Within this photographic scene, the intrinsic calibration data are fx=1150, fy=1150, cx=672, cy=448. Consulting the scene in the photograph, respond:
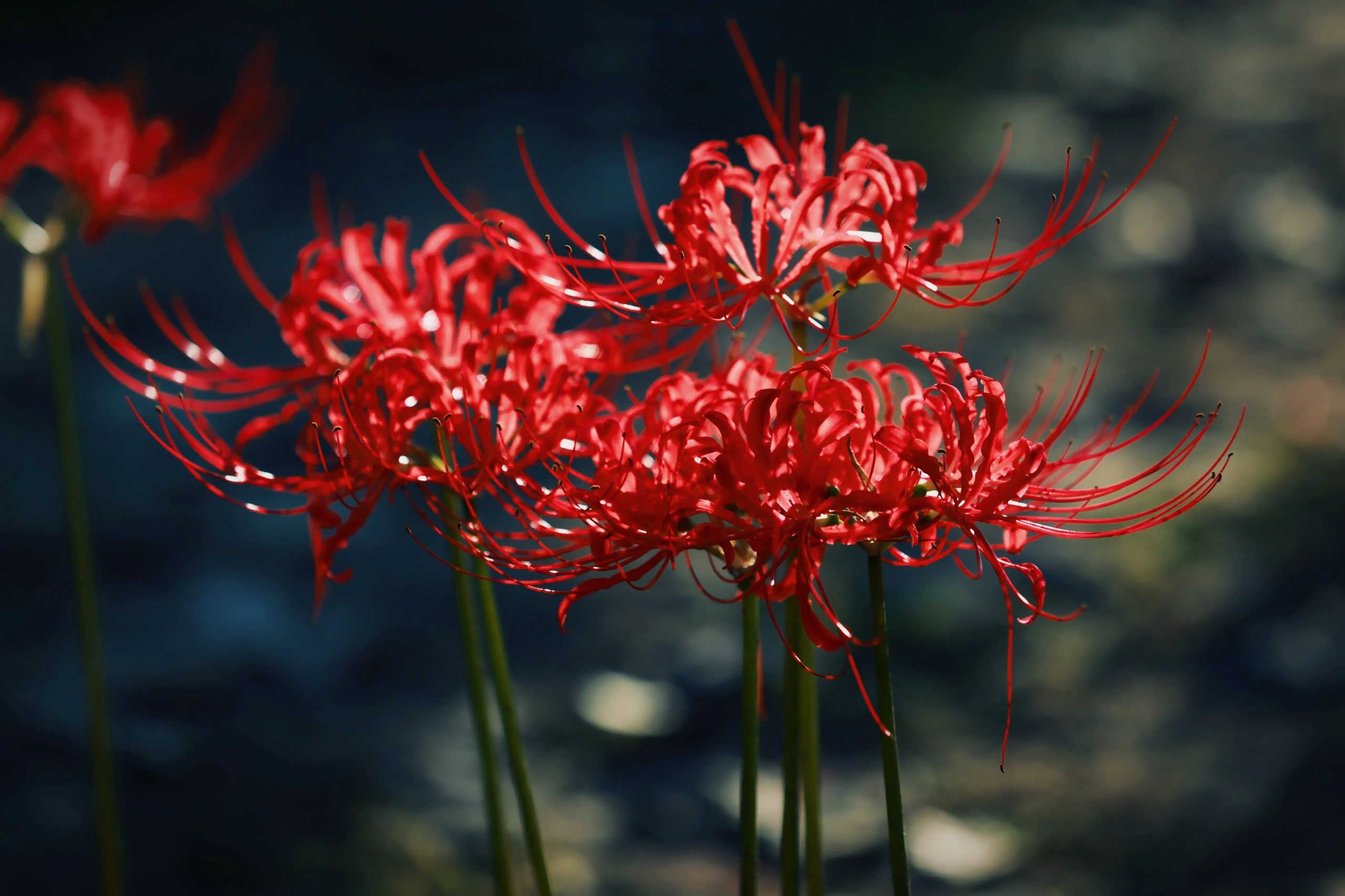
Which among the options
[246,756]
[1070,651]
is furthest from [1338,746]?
[246,756]

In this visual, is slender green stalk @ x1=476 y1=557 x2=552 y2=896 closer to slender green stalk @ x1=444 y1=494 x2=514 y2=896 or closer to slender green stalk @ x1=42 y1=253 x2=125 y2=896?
slender green stalk @ x1=444 y1=494 x2=514 y2=896

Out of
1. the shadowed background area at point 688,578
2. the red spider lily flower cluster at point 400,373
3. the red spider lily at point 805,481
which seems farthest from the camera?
the shadowed background area at point 688,578

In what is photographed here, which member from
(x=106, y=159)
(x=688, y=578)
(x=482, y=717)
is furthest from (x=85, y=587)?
(x=688, y=578)

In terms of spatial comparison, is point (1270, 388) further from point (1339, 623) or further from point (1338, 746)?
point (1338, 746)

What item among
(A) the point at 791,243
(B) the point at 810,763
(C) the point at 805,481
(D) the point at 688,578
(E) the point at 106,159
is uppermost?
(E) the point at 106,159

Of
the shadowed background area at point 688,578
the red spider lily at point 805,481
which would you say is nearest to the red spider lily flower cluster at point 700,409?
the red spider lily at point 805,481

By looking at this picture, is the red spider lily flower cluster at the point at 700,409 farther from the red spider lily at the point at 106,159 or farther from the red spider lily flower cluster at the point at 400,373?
the red spider lily at the point at 106,159

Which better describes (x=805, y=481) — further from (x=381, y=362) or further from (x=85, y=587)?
(x=85, y=587)
